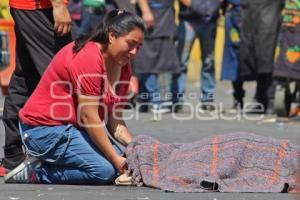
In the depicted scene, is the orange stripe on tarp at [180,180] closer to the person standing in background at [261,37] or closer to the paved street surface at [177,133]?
the paved street surface at [177,133]

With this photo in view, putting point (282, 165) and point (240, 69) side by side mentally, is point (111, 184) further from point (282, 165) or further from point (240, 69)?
point (240, 69)

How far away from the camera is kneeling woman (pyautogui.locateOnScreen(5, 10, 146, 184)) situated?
6023 mm

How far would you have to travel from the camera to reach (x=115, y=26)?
20.0 feet

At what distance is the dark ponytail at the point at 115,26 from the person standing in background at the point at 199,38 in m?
5.04

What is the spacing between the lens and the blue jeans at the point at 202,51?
11312 mm

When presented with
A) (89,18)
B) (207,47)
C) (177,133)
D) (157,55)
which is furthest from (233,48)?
(177,133)

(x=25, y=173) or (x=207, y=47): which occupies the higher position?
(x=207, y=47)

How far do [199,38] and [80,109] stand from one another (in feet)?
18.2

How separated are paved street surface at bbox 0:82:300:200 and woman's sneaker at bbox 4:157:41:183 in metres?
0.07

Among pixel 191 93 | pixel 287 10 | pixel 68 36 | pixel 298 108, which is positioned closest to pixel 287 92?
pixel 298 108

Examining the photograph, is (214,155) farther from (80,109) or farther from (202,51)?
(202,51)

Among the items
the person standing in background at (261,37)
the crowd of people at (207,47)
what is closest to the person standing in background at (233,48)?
the crowd of people at (207,47)

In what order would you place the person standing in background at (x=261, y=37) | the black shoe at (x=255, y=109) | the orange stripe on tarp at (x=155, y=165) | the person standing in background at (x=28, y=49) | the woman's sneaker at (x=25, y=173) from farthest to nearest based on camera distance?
the black shoe at (x=255, y=109) → the person standing in background at (x=261, y=37) → the person standing in background at (x=28, y=49) → the woman's sneaker at (x=25, y=173) → the orange stripe on tarp at (x=155, y=165)

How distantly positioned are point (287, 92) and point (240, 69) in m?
0.76
